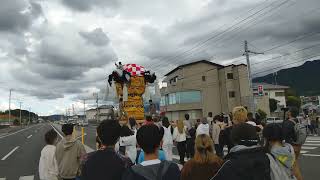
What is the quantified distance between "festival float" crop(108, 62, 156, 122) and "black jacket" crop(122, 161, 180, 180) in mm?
8331

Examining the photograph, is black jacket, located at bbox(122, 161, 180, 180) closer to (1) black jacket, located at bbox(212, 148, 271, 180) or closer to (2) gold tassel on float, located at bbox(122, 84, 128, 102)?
(1) black jacket, located at bbox(212, 148, 271, 180)

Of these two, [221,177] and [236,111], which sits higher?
[236,111]

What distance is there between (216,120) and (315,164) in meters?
3.70

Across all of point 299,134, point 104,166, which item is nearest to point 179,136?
point 299,134

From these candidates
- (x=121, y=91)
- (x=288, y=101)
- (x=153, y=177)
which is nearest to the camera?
(x=153, y=177)

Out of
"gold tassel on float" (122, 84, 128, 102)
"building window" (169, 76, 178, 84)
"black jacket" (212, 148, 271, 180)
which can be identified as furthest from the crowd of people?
"building window" (169, 76, 178, 84)

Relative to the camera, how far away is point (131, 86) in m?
A: 11.6

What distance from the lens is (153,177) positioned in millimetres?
2953

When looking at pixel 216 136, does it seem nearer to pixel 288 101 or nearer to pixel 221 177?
pixel 221 177

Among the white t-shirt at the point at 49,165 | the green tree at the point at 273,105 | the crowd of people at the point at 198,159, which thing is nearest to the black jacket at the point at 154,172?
the crowd of people at the point at 198,159

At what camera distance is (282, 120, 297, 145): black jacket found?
Answer: 757 centimetres

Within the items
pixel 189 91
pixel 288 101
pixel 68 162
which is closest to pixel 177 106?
pixel 189 91

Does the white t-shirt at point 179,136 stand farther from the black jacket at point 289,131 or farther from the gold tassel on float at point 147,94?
the black jacket at point 289,131

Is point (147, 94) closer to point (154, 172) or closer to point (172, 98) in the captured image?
point (154, 172)
